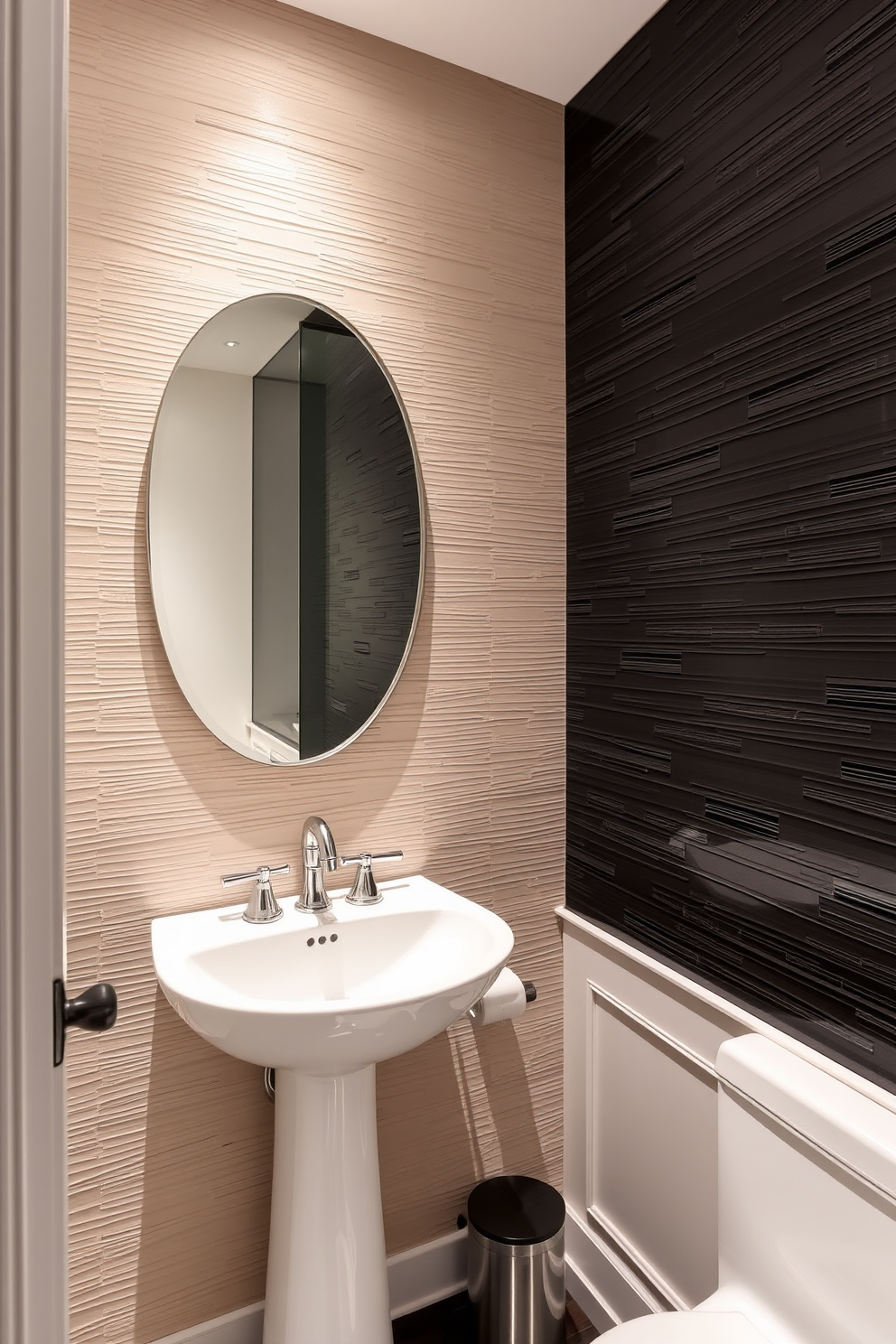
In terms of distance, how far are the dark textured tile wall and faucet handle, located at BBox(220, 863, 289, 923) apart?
2.30 ft

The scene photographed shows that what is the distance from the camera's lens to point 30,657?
0.58 meters

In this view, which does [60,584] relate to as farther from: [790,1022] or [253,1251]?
[253,1251]

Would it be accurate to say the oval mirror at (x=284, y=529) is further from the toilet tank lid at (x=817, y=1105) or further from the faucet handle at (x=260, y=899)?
the toilet tank lid at (x=817, y=1105)

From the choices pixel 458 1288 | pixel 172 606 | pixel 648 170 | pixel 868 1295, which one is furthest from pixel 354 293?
pixel 458 1288

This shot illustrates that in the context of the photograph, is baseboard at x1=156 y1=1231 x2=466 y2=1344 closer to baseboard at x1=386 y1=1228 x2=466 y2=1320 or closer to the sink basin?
baseboard at x1=386 y1=1228 x2=466 y2=1320

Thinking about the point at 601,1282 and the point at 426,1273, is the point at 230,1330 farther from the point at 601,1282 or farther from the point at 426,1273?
the point at 601,1282

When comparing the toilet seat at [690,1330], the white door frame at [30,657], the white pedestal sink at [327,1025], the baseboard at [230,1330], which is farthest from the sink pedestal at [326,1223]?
the white door frame at [30,657]

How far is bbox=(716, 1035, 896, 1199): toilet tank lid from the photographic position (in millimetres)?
968

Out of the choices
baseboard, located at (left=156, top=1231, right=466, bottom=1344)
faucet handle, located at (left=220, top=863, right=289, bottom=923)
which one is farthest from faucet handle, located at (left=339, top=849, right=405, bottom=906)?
baseboard, located at (left=156, top=1231, right=466, bottom=1344)

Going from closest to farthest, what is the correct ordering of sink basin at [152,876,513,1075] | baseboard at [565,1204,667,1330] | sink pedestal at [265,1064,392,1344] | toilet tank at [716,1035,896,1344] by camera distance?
1. toilet tank at [716,1035,896,1344]
2. sink basin at [152,876,513,1075]
3. sink pedestal at [265,1064,392,1344]
4. baseboard at [565,1204,667,1330]

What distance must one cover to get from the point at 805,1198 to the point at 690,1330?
0.23 meters

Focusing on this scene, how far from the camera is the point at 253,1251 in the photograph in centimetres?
150

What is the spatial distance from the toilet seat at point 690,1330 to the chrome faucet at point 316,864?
0.75m

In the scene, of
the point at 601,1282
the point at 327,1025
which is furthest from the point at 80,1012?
the point at 601,1282
